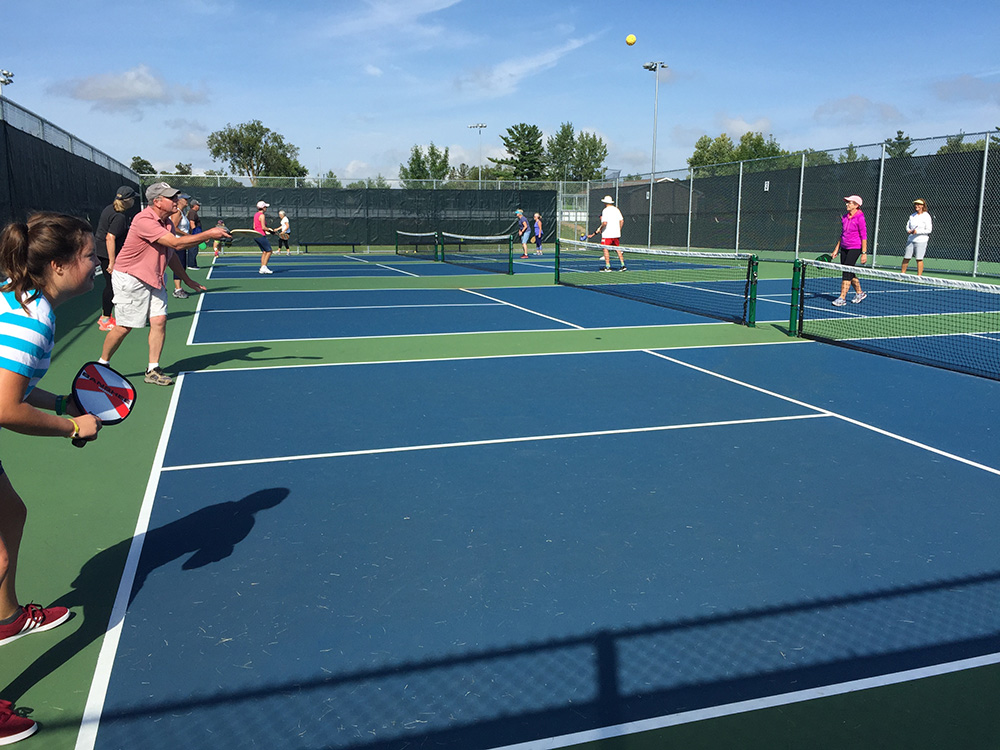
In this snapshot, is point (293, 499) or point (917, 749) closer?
point (917, 749)

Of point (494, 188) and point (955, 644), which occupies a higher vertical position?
point (494, 188)

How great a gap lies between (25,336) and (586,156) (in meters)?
93.4

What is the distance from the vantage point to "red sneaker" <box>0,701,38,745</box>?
2.52 m

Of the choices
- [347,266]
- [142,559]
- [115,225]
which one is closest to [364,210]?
[347,266]

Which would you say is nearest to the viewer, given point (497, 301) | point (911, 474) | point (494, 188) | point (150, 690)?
point (150, 690)

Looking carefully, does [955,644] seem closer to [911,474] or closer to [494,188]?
[911,474]

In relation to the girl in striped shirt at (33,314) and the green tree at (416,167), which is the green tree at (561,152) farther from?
the girl in striped shirt at (33,314)

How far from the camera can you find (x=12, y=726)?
99.7 inches

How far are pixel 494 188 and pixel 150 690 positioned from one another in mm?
33261

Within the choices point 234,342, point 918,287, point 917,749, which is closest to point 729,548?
point 917,749

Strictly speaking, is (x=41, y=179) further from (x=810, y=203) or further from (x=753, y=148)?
(x=753, y=148)

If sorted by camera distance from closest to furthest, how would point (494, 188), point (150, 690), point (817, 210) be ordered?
point (150, 690) < point (817, 210) < point (494, 188)

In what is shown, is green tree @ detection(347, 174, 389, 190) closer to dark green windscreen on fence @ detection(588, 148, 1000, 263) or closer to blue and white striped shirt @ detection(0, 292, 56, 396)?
dark green windscreen on fence @ detection(588, 148, 1000, 263)

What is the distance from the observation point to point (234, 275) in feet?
69.5
